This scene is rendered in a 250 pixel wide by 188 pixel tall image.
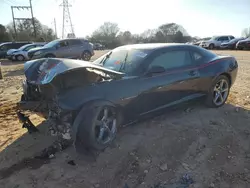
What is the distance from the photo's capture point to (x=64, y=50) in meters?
14.5

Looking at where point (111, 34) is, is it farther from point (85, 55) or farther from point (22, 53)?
point (85, 55)

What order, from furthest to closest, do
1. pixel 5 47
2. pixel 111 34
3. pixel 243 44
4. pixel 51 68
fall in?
pixel 111 34 → pixel 243 44 → pixel 5 47 → pixel 51 68

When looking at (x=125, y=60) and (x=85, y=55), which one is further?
(x=85, y=55)

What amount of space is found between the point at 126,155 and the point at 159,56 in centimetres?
182

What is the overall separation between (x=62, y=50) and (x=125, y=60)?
1108 cm

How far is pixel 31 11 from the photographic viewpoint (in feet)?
125

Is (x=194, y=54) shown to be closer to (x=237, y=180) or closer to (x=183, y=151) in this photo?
(x=183, y=151)

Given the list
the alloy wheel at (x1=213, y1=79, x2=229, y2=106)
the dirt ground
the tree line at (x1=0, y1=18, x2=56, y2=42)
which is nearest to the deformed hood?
the dirt ground

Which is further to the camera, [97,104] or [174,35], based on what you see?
[174,35]

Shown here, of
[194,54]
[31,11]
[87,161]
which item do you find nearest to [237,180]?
[87,161]

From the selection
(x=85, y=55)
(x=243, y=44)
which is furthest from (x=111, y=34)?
(x=85, y=55)

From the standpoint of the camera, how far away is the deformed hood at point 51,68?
3246 millimetres

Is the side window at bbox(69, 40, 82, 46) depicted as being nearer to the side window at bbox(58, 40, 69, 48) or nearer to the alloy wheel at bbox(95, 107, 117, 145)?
the side window at bbox(58, 40, 69, 48)

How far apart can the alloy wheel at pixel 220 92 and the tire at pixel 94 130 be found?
8.45 ft
